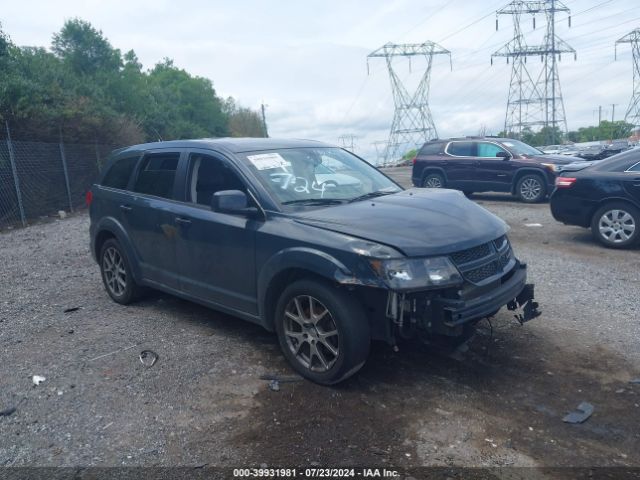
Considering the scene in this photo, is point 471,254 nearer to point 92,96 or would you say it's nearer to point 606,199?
point 606,199

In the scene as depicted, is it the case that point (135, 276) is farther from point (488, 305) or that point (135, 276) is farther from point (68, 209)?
point (68, 209)

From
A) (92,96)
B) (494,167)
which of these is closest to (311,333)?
(494,167)

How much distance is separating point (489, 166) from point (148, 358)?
12.3 m

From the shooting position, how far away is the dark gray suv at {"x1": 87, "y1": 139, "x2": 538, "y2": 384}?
3.74 meters

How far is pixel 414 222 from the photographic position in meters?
4.06

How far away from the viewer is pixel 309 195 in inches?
183

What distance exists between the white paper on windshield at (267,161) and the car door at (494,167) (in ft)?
36.5

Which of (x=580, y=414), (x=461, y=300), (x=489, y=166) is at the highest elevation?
(x=489, y=166)

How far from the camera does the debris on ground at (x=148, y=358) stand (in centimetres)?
462

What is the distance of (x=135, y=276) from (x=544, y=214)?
9.44 m

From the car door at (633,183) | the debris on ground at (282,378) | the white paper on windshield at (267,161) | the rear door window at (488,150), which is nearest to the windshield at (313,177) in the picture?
the white paper on windshield at (267,161)

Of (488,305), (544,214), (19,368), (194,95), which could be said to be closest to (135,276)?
(19,368)

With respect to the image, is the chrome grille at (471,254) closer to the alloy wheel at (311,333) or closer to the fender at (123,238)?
the alloy wheel at (311,333)

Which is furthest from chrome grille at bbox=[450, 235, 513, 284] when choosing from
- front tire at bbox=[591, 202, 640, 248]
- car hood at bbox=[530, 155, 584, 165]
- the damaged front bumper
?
car hood at bbox=[530, 155, 584, 165]
